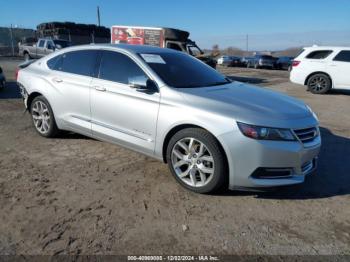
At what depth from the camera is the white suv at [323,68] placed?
12.9 metres

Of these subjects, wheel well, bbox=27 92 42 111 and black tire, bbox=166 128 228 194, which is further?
wheel well, bbox=27 92 42 111

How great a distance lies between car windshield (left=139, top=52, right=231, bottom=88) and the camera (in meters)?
4.53

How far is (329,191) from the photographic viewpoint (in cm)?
424

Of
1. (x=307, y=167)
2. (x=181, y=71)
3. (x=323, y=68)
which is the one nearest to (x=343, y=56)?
(x=323, y=68)

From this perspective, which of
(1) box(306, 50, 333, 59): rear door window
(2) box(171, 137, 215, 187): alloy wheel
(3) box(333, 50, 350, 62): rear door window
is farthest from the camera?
(1) box(306, 50, 333, 59): rear door window

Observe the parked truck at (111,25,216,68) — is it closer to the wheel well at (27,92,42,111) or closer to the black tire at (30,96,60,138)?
the wheel well at (27,92,42,111)

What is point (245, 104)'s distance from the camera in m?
4.00

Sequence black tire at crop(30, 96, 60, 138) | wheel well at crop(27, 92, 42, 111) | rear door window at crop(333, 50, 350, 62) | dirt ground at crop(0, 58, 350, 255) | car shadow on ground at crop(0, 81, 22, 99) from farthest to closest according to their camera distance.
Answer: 1. rear door window at crop(333, 50, 350, 62)
2. car shadow on ground at crop(0, 81, 22, 99)
3. wheel well at crop(27, 92, 42, 111)
4. black tire at crop(30, 96, 60, 138)
5. dirt ground at crop(0, 58, 350, 255)

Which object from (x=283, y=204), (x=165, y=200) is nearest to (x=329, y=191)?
(x=283, y=204)

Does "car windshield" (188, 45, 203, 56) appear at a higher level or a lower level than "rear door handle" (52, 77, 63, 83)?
higher

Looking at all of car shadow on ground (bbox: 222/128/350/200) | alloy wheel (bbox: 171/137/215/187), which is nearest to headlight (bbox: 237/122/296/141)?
alloy wheel (bbox: 171/137/215/187)

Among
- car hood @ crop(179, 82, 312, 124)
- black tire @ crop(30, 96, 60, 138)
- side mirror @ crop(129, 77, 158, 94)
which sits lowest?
black tire @ crop(30, 96, 60, 138)

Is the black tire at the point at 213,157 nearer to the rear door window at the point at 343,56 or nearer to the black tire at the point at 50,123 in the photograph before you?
the black tire at the point at 50,123

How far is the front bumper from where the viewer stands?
11.9 feet
